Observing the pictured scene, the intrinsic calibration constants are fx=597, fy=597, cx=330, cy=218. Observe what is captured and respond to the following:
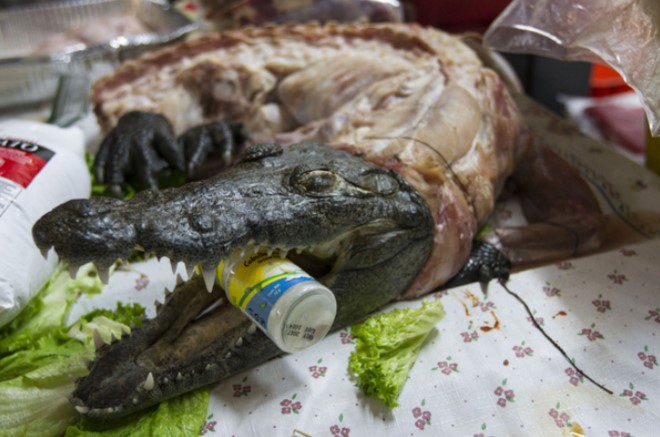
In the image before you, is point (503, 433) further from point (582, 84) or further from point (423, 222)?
point (582, 84)

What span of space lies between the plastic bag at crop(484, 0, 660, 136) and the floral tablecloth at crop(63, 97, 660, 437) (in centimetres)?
53

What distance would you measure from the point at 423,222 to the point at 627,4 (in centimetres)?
90

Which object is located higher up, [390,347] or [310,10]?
[310,10]

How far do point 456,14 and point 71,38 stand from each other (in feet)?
8.54

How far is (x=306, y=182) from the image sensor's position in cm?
158

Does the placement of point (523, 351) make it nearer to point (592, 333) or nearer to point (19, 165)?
point (592, 333)

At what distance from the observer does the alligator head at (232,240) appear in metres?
1.32

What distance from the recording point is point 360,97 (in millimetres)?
2389

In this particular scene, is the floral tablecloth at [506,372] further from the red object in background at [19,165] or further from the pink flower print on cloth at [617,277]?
the red object in background at [19,165]

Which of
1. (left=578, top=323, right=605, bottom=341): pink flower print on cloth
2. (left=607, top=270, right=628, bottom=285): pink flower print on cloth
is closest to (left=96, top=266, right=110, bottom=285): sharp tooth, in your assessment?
(left=578, top=323, right=605, bottom=341): pink flower print on cloth

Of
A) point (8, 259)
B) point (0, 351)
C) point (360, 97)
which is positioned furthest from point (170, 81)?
point (0, 351)

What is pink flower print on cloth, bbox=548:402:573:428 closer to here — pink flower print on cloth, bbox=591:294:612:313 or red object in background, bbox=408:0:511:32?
pink flower print on cloth, bbox=591:294:612:313

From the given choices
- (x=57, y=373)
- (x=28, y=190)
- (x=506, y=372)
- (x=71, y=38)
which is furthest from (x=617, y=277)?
(x=71, y=38)

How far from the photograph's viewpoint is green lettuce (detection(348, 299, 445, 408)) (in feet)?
4.89
